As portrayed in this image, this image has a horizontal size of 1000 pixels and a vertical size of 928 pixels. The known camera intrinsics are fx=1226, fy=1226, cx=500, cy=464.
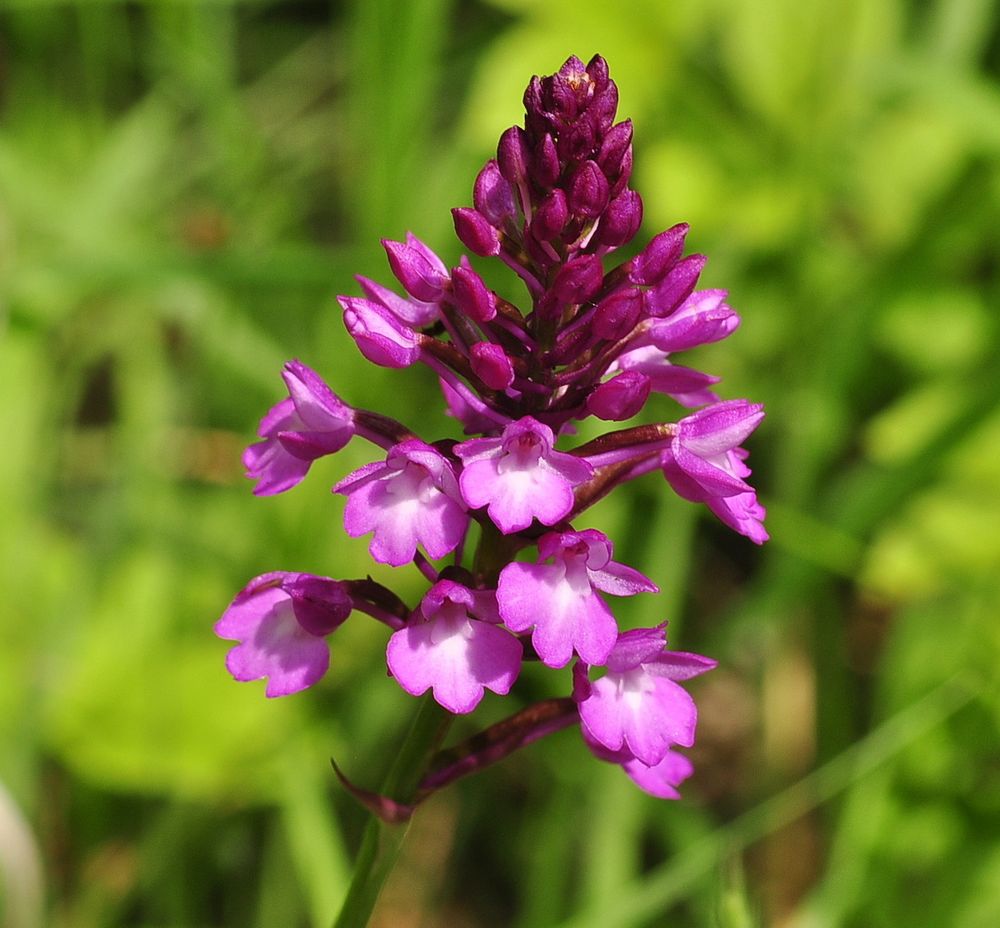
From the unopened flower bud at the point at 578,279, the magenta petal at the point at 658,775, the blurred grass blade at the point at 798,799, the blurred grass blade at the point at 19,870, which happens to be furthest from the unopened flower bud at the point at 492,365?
the blurred grass blade at the point at 19,870

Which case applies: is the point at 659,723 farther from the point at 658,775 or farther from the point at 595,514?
the point at 595,514

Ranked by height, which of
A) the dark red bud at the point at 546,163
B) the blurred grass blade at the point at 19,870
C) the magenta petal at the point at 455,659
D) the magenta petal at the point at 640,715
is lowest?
the blurred grass blade at the point at 19,870

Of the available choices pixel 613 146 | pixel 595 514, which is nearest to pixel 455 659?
pixel 613 146

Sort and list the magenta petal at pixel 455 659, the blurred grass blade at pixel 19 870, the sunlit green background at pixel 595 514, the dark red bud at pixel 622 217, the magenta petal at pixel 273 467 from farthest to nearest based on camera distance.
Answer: the sunlit green background at pixel 595 514
the blurred grass blade at pixel 19 870
the magenta petal at pixel 273 467
the dark red bud at pixel 622 217
the magenta petal at pixel 455 659

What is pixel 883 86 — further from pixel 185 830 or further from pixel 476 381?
pixel 185 830

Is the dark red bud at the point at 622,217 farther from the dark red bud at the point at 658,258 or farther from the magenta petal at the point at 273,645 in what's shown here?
the magenta petal at the point at 273,645

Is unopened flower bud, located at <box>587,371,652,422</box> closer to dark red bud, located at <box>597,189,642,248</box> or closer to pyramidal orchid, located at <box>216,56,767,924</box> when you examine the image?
pyramidal orchid, located at <box>216,56,767,924</box>

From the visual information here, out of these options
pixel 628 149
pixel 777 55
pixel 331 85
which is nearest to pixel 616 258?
pixel 777 55

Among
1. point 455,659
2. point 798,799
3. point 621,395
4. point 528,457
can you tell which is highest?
point 621,395
